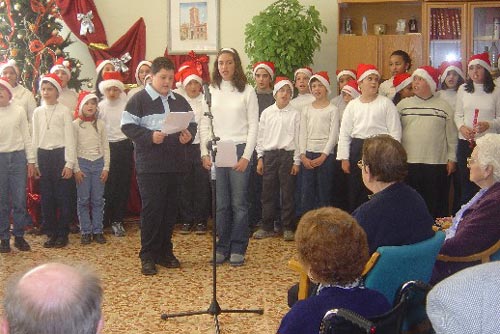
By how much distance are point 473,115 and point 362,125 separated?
0.96m

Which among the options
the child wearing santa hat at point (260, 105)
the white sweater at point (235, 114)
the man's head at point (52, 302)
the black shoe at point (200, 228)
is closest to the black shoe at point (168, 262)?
the white sweater at point (235, 114)

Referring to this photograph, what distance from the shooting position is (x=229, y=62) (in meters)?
4.69

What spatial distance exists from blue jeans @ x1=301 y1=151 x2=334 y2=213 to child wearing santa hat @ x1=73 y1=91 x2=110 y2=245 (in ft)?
5.71

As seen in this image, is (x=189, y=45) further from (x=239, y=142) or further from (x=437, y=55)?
(x=239, y=142)

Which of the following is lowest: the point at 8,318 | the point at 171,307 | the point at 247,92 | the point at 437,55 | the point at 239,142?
the point at 171,307

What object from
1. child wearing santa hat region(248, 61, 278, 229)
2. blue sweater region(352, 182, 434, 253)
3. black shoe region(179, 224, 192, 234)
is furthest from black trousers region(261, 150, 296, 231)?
blue sweater region(352, 182, 434, 253)

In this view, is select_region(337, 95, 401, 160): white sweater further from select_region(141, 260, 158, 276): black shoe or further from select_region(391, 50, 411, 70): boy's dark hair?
select_region(141, 260, 158, 276): black shoe

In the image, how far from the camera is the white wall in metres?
7.79

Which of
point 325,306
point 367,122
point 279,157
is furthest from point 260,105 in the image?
point 325,306

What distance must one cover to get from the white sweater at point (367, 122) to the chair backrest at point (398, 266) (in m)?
3.02

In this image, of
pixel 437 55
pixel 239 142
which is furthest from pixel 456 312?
pixel 437 55

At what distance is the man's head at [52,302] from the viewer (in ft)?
3.88

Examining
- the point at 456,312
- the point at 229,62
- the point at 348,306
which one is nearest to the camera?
the point at 456,312

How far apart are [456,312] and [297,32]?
5.85 metres
